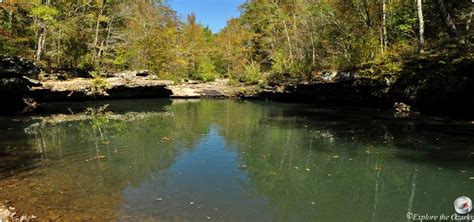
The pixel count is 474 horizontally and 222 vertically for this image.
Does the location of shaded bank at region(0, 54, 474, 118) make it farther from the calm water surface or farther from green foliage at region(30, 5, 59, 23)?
green foliage at region(30, 5, 59, 23)

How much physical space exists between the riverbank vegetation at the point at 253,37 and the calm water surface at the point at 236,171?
834 centimetres

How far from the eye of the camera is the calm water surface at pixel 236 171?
7227 mm

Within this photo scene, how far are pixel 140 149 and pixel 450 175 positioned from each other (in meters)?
9.20

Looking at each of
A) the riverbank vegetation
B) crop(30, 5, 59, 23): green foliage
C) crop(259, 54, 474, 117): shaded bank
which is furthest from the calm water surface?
crop(30, 5, 59, 23): green foliage

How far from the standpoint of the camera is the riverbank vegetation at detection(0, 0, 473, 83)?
79.3ft

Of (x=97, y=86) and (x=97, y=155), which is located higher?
(x=97, y=86)

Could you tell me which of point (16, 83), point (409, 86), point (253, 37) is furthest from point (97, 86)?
point (253, 37)

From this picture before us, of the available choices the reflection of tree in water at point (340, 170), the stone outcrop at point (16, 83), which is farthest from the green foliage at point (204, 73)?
the reflection of tree in water at point (340, 170)

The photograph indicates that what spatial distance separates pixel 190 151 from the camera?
12516mm

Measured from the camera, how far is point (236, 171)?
9.96 meters

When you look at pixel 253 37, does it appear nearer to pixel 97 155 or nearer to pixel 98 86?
pixel 98 86

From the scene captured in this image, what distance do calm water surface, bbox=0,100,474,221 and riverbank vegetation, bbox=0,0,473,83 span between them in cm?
834

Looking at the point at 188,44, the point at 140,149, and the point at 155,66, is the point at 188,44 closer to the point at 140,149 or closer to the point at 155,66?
the point at 155,66

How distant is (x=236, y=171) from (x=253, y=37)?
43.7m
